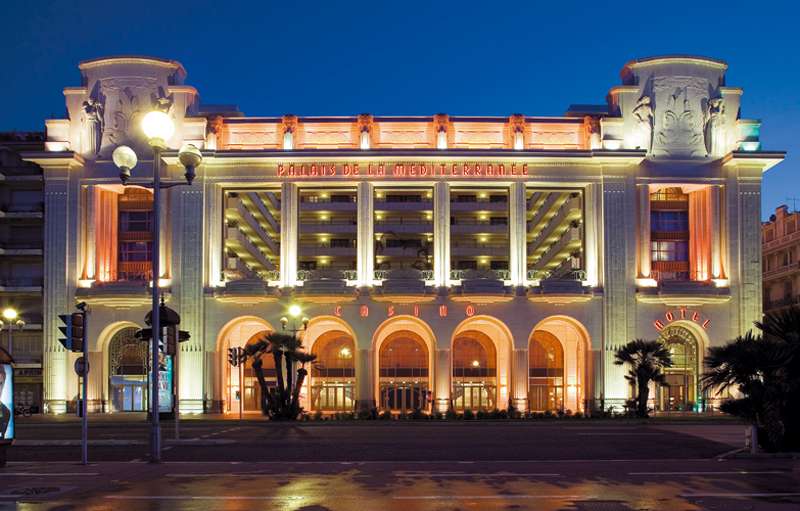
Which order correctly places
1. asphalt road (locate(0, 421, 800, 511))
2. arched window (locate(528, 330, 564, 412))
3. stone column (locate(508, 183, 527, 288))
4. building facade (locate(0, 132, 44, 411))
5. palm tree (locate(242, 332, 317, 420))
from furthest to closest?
building facade (locate(0, 132, 44, 411)) → arched window (locate(528, 330, 564, 412)) → stone column (locate(508, 183, 527, 288)) → palm tree (locate(242, 332, 317, 420)) → asphalt road (locate(0, 421, 800, 511))

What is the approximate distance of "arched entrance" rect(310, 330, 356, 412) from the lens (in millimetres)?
62219

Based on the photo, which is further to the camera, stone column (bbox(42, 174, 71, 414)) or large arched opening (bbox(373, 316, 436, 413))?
large arched opening (bbox(373, 316, 436, 413))

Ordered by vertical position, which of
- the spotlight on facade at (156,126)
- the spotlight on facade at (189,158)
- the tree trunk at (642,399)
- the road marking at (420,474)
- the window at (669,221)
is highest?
the window at (669,221)

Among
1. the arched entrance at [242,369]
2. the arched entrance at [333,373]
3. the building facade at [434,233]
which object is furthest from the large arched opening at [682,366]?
the arched entrance at [242,369]

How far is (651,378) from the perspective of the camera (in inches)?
1945

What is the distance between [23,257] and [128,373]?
585 inches

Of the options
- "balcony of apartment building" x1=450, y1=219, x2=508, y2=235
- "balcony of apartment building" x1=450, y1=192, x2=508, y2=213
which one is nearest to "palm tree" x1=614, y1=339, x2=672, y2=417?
"balcony of apartment building" x1=450, y1=219, x2=508, y2=235

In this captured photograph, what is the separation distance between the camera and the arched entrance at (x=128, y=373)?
59906mm

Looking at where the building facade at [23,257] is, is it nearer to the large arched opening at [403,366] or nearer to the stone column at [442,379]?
the large arched opening at [403,366]

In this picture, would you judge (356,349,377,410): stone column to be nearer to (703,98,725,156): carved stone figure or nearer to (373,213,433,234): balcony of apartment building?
(373,213,433,234): balcony of apartment building

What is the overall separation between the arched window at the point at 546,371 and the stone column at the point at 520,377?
401cm

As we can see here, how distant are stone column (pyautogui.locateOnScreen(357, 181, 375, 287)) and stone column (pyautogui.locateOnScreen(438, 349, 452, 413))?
22.6 ft

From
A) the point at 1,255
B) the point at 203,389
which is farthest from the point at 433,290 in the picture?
the point at 1,255

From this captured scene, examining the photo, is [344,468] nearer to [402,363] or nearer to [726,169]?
[402,363]
